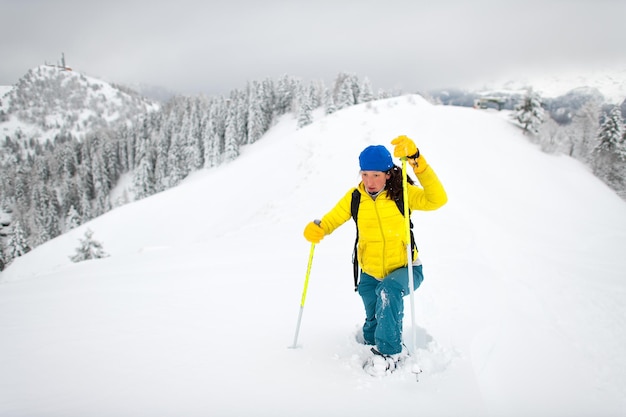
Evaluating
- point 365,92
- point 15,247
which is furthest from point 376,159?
point 15,247

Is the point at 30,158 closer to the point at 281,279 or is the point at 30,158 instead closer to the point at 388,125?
the point at 388,125

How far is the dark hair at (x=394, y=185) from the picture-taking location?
3.23 m

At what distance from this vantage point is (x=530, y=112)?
3053 centimetres

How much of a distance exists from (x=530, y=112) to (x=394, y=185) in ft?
115

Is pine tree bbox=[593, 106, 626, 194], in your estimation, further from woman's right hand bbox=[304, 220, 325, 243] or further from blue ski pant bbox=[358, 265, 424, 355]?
woman's right hand bbox=[304, 220, 325, 243]

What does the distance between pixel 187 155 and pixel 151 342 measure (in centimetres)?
8156

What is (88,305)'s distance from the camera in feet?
17.3

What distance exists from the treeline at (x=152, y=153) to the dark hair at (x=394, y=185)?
193 ft

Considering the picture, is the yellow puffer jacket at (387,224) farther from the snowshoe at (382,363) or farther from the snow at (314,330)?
the snow at (314,330)

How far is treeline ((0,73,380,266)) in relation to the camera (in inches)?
2623

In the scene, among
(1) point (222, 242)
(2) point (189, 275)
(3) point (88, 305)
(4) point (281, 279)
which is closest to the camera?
(3) point (88, 305)

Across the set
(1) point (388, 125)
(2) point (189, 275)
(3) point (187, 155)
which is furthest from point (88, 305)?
(3) point (187, 155)

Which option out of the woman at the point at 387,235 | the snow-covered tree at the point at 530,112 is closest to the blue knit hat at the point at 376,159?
the woman at the point at 387,235

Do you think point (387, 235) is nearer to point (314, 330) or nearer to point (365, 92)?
point (314, 330)
